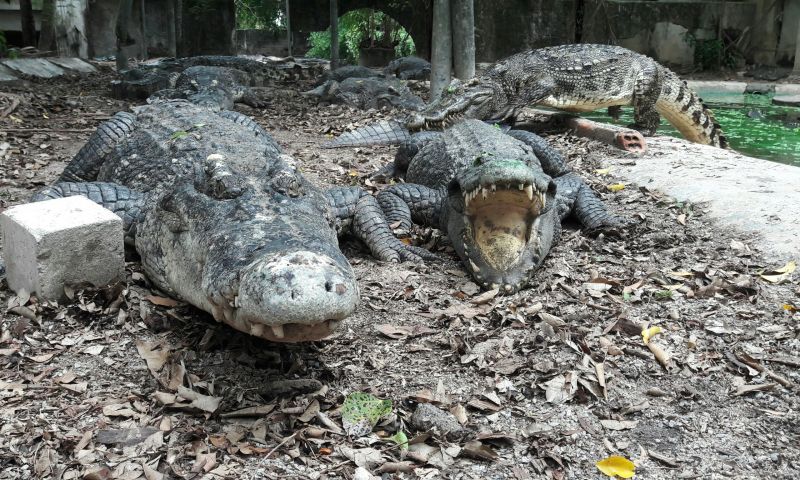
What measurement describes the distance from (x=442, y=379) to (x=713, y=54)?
1721 centimetres

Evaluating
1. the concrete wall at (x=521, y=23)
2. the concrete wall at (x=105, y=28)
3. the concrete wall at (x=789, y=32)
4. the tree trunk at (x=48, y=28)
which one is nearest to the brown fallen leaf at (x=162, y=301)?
the tree trunk at (x=48, y=28)

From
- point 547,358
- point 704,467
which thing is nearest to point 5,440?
point 547,358

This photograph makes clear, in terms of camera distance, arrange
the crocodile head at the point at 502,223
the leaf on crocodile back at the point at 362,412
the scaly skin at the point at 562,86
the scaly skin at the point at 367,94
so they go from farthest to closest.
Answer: the scaly skin at the point at 367,94 < the scaly skin at the point at 562,86 < the crocodile head at the point at 502,223 < the leaf on crocodile back at the point at 362,412

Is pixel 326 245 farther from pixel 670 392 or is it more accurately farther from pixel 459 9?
pixel 459 9

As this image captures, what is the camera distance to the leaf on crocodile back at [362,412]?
99.5 inches

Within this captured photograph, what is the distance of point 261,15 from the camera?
17.5 metres

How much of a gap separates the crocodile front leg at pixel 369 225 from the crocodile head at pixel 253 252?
38.9 inches

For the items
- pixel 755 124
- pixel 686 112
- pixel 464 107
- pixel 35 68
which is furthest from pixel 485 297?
pixel 35 68

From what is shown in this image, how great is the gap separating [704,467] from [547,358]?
807mm

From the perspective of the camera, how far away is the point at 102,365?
2.87 metres

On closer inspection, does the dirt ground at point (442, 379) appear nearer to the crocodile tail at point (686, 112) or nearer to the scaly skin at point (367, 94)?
the crocodile tail at point (686, 112)

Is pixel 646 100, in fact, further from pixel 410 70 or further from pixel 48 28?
pixel 48 28

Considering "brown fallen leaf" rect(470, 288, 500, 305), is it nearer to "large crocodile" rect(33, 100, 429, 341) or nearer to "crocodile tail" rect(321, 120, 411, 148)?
"large crocodile" rect(33, 100, 429, 341)

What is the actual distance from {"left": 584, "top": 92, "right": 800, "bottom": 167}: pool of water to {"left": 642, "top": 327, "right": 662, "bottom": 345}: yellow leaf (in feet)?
20.3
